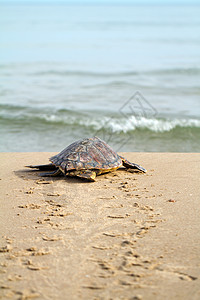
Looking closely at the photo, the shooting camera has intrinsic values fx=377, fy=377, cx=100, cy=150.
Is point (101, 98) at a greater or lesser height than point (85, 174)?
greater

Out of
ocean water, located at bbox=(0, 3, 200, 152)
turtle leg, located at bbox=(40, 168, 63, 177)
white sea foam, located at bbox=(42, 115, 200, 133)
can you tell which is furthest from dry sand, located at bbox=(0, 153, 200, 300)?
white sea foam, located at bbox=(42, 115, 200, 133)

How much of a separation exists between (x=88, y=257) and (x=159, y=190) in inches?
69.7

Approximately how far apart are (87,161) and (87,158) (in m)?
0.05

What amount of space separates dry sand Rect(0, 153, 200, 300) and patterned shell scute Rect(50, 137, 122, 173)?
0.19 metres

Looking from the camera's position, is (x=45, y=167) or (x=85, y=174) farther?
(x=45, y=167)

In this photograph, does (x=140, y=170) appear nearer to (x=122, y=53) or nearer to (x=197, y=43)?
(x=122, y=53)

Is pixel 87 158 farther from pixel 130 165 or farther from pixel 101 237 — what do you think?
pixel 101 237

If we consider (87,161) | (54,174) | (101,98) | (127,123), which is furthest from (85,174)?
(101,98)

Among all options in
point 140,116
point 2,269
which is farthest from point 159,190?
point 140,116

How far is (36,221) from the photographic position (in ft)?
12.0

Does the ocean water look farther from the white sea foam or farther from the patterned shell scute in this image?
the patterned shell scute

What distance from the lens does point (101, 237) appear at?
Result: 333 centimetres

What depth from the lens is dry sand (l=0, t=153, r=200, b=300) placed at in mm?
2631

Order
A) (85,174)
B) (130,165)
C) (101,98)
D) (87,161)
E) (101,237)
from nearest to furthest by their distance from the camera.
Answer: (101,237) < (85,174) < (87,161) < (130,165) < (101,98)
